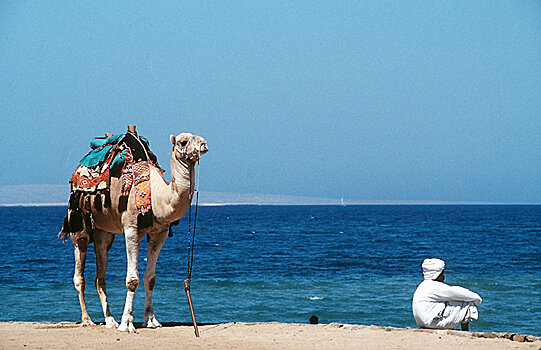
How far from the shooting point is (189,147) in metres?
10.7

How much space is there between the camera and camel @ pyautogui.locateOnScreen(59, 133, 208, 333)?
10.8 meters

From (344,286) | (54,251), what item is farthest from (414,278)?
(54,251)

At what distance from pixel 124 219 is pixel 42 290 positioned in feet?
58.9

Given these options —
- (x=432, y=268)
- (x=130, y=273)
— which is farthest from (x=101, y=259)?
(x=432, y=268)

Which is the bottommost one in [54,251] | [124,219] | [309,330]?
Answer: [54,251]

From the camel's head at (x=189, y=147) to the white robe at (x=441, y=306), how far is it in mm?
3533

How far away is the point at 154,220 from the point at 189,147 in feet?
4.28

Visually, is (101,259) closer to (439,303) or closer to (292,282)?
A: (439,303)

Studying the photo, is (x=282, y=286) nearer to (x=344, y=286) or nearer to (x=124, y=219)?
(x=344, y=286)

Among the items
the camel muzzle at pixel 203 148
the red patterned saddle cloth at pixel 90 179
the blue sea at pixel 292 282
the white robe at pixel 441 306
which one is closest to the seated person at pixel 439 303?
the white robe at pixel 441 306

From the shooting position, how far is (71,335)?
35.7 ft

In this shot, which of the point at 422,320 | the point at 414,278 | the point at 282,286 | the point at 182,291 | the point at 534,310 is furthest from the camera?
the point at 414,278

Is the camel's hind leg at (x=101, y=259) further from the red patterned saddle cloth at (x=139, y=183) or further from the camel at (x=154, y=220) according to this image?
the red patterned saddle cloth at (x=139, y=183)

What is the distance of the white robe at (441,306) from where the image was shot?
10.4 meters
